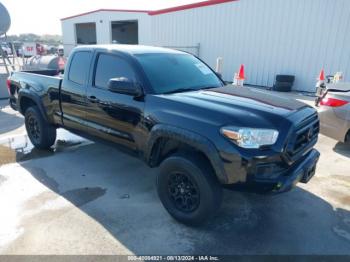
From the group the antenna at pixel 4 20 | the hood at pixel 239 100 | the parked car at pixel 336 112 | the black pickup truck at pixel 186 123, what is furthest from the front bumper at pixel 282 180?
the antenna at pixel 4 20

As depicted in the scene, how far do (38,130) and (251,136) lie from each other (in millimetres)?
4074

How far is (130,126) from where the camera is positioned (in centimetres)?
355

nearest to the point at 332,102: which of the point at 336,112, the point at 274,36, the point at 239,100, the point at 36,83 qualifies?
the point at 336,112

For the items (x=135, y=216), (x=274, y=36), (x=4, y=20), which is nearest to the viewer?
(x=135, y=216)

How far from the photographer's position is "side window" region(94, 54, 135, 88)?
3605 millimetres

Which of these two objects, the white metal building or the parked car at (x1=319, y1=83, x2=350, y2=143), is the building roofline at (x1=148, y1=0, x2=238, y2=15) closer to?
the white metal building

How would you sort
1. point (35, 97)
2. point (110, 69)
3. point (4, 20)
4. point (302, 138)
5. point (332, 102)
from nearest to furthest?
1. point (302, 138)
2. point (110, 69)
3. point (35, 97)
4. point (332, 102)
5. point (4, 20)

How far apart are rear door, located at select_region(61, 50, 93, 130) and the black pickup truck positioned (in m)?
0.02

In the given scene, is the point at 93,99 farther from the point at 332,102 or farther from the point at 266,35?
the point at 266,35

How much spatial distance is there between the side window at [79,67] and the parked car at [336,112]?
161 inches

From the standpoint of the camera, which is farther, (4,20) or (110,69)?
(4,20)

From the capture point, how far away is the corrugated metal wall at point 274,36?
10266mm

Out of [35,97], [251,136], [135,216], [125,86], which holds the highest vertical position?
[125,86]

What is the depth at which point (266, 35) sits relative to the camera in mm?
11797
